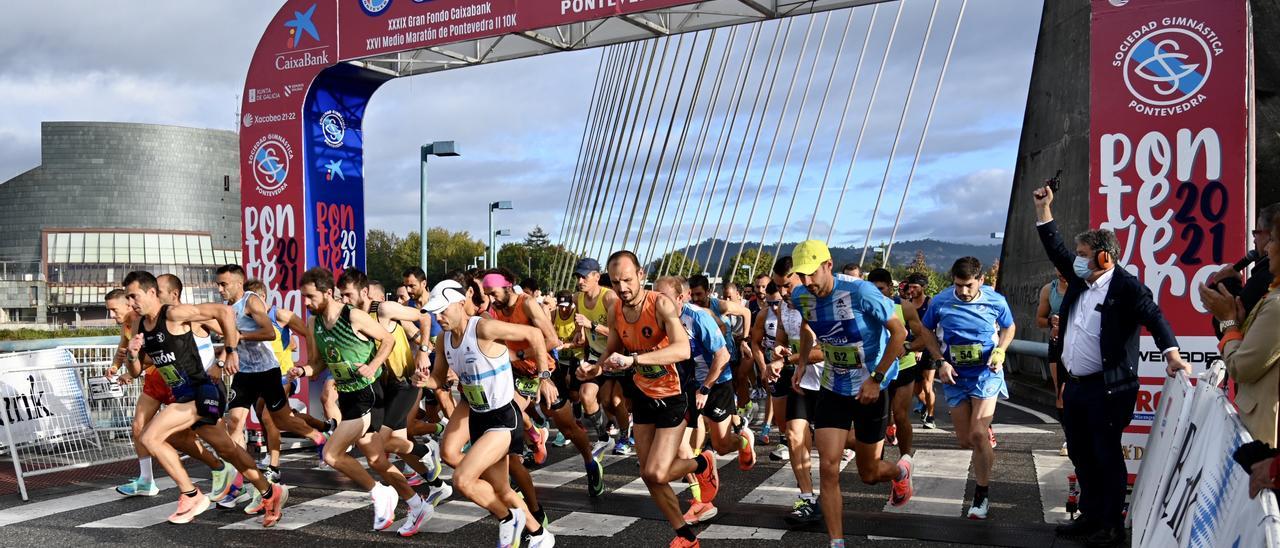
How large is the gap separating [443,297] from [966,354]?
13.6ft

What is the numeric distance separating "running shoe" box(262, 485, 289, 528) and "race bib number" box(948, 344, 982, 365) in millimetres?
5421

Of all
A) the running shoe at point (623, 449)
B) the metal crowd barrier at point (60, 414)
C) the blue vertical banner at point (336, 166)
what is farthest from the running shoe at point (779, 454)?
the metal crowd barrier at point (60, 414)

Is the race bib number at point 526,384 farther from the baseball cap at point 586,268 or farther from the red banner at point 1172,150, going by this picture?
the red banner at point 1172,150

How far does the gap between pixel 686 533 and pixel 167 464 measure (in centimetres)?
412

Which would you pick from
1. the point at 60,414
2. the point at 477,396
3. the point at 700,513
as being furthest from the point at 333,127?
the point at 700,513

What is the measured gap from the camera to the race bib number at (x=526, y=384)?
Answer: 358 inches

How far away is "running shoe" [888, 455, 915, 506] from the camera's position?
748 centimetres

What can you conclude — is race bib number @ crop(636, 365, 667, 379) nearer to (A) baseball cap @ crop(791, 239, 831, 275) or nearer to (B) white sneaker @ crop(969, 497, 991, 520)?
(A) baseball cap @ crop(791, 239, 831, 275)

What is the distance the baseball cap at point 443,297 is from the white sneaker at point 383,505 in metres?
1.64

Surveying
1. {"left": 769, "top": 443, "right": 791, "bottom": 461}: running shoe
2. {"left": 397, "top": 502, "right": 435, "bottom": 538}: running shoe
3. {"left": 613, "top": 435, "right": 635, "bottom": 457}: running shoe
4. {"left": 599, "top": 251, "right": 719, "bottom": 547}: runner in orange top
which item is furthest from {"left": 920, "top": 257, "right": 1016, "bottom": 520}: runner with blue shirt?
{"left": 397, "top": 502, "right": 435, "bottom": 538}: running shoe

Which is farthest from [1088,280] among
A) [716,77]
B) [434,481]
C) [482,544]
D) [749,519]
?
[716,77]

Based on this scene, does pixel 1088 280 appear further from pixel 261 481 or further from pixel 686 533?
pixel 261 481

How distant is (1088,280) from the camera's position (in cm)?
634

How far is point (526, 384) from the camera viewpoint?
918cm
